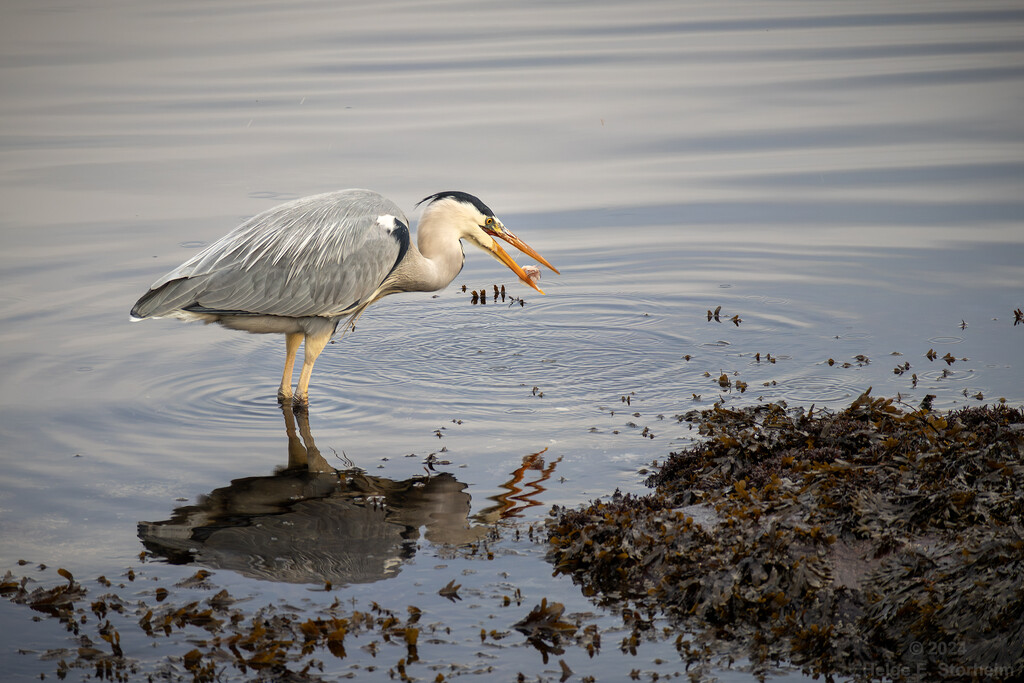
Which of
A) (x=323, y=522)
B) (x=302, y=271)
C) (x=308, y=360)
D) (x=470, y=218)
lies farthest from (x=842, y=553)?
(x=470, y=218)

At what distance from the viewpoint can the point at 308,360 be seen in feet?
24.7

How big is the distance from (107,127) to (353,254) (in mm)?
10773

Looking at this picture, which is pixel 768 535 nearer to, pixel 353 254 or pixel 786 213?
pixel 353 254

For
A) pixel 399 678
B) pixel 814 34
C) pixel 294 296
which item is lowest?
pixel 399 678

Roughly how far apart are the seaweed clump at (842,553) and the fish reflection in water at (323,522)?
2.01 feet

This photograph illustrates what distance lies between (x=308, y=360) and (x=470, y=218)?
1692 millimetres

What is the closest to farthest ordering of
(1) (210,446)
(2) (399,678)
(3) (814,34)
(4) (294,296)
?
1. (2) (399,678)
2. (1) (210,446)
3. (4) (294,296)
4. (3) (814,34)

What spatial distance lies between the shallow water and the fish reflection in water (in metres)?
0.09

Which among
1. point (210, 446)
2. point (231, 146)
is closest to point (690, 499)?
point (210, 446)

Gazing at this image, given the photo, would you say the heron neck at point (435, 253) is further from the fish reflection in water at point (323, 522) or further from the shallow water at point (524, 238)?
the fish reflection in water at point (323, 522)

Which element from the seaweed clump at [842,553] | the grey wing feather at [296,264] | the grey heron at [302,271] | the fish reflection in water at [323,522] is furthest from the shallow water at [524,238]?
the grey wing feather at [296,264]

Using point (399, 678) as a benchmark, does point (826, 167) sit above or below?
above

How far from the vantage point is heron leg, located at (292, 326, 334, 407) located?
292 inches

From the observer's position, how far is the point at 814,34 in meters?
24.7
